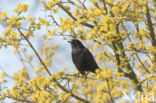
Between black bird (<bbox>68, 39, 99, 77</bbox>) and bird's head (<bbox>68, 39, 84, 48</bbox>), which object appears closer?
black bird (<bbox>68, 39, 99, 77</bbox>)

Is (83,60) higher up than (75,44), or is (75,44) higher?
(75,44)

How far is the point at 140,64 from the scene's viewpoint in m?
4.17

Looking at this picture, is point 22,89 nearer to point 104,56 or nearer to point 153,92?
point 104,56

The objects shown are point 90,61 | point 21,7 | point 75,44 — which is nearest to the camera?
point 21,7

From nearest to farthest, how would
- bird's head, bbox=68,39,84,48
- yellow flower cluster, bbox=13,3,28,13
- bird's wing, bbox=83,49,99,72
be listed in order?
yellow flower cluster, bbox=13,3,28,13, bird's wing, bbox=83,49,99,72, bird's head, bbox=68,39,84,48

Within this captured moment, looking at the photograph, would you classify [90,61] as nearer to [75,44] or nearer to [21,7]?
[75,44]

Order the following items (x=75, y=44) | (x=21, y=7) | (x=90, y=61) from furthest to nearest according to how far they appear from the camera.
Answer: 1. (x=75, y=44)
2. (x=90, y=61)
3. (x=21, y=7)

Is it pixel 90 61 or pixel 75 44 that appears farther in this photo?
pixel 75 44

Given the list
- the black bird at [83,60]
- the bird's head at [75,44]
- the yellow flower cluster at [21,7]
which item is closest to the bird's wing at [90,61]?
the black bird at [83,60]

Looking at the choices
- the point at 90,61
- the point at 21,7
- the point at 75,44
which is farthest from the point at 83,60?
the point at 21,7

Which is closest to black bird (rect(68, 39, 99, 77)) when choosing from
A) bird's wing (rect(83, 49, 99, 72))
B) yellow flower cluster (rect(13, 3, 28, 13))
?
bird's wing (rect(83, 49, 99, 72))

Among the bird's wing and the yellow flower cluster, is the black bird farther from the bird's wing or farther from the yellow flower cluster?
the yellow flower cluster

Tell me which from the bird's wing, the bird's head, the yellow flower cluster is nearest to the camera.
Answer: the yellow flower cluster

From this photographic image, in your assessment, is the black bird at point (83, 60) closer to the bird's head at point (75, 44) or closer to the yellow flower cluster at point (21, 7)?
the bird's head at point (75, 44)
